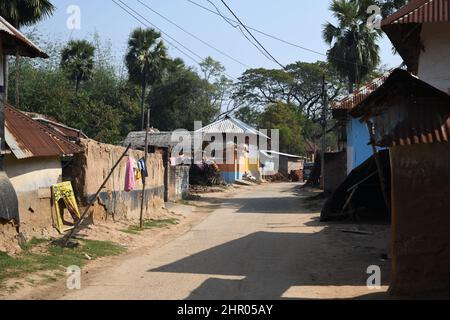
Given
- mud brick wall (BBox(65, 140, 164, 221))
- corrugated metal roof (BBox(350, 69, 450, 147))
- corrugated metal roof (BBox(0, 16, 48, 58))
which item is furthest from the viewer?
mud brick wall (BBox(65, 140, 164, 221))

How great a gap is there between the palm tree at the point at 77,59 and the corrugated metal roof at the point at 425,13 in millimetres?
35028

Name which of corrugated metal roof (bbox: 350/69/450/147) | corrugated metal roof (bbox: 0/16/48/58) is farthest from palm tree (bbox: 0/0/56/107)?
corrugated metal roof (bbox: 350/69/450/147)

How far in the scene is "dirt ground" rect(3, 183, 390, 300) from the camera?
8.66 m

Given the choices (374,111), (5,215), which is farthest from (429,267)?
(5,215)

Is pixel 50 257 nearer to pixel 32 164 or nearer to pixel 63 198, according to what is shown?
pixel 32 164

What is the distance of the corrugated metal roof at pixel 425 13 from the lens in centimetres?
994

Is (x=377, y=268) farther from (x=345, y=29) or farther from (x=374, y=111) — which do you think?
(x=345, y=29)

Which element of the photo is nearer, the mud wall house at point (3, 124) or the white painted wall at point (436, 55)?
the white painted wall at point (436, 55)

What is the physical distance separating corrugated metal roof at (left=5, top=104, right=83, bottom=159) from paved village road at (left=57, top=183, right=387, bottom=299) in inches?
127

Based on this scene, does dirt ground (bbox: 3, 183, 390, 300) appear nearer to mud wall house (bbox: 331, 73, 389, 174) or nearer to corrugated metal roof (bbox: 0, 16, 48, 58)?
corrugated metal roof (bbox: 0, 16, 48, 58)

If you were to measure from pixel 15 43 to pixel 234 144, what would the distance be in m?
35.5

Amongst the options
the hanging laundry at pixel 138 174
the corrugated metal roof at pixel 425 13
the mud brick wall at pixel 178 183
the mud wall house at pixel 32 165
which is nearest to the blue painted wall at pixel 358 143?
the mud brick wall at pixel 178 183

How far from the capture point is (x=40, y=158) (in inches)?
515

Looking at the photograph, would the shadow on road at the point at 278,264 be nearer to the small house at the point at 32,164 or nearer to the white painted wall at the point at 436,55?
the small house at the point at 32,164
